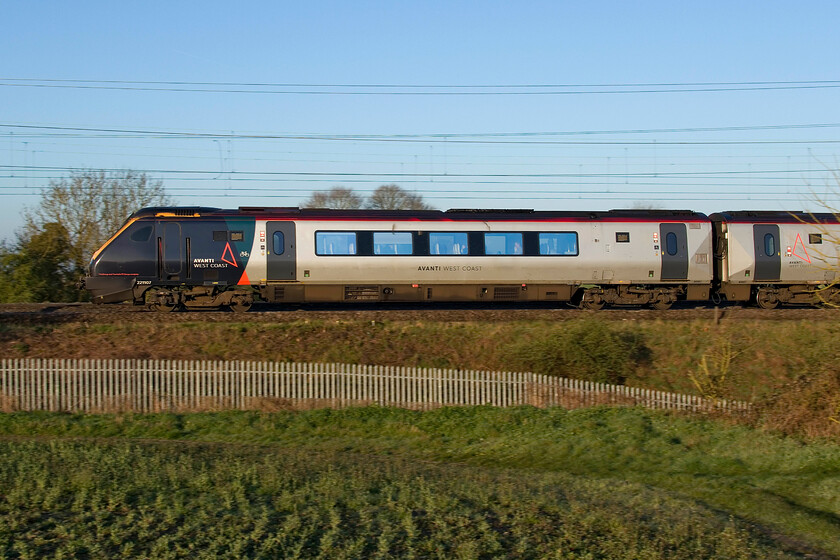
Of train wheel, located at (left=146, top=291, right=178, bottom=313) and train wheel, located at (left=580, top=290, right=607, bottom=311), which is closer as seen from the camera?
train wheel, located at (left=146, top=291, right=178, bottom=313)

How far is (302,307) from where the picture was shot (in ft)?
78.5

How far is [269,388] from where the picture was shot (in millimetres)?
16000

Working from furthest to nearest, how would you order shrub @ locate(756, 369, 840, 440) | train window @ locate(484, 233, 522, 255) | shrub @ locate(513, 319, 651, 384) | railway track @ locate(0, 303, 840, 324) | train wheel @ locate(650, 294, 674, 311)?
train wheel @ locate(650, 294, 674, 311), train window @ locate(484, 233, 522, 255), railway track @ locate(0, 303, 840, 324), shrub @ locate(513, 319, 651, 384), shrub @ locate(756, 369, 840, 440)

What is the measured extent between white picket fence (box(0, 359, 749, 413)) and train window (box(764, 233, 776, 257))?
1044cm

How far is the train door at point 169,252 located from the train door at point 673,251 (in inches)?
592

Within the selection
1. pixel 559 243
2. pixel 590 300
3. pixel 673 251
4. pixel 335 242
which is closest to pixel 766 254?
pixel 673 251

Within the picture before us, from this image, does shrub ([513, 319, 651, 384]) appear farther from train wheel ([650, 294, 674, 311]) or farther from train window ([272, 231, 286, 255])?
train window ([272, 231, 286, 255])

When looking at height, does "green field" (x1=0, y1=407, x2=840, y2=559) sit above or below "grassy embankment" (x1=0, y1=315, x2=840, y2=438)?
below

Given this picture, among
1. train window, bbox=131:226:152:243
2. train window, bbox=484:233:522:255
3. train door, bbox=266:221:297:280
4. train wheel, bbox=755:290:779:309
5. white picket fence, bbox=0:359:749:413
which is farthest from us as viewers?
train wheel, bbox=755:290:779:309

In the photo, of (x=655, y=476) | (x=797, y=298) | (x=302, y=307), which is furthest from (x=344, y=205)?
(x=655, y=476)

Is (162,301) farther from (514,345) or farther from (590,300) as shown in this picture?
(590,300)

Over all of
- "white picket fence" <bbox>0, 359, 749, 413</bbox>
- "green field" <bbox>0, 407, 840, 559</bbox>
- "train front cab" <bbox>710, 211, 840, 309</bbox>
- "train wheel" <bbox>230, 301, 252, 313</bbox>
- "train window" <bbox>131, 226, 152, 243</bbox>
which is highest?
"train window" <bbox>131, 226, 152, 243</bbox>

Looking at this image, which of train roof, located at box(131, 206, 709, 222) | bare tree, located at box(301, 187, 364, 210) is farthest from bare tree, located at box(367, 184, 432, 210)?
train roof, located at box(131, 206, 709, 222)

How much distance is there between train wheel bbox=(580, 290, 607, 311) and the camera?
23562 millimetres
